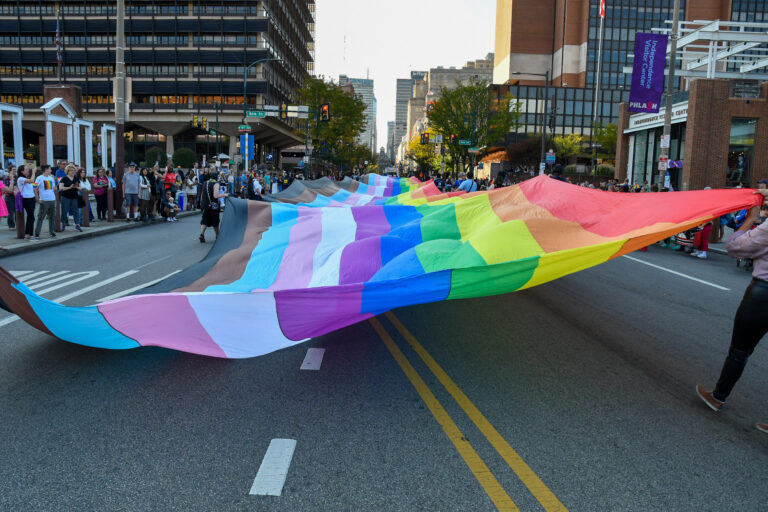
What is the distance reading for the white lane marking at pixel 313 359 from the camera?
5617mm

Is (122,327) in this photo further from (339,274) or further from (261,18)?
(261,18)

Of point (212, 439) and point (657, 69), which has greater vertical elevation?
point (657, 69)

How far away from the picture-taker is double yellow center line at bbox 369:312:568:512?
3.39 meters

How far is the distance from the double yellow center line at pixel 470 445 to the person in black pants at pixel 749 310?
6.46ft

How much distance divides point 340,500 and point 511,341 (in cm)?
376

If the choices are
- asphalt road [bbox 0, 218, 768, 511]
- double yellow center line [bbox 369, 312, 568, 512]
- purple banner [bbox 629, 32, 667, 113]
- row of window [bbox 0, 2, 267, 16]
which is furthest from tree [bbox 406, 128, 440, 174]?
double yellow center line [bbox 369, 312, 568, 512]

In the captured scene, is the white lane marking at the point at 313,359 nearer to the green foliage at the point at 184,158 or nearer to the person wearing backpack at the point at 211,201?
the person wearing backpack at the point at 211,201

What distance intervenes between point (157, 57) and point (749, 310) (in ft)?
263

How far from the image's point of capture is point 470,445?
13.2 ft

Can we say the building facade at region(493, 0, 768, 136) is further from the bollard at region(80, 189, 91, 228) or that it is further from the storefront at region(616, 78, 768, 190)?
the bollard at region(80, 189, 91, 228)

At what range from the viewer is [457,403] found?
475cm

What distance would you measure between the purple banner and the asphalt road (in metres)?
17.7

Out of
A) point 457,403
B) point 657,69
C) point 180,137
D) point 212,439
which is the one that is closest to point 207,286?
point 212,439

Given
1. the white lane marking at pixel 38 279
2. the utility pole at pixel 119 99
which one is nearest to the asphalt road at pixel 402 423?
the white lane marking at pixel 38 279
